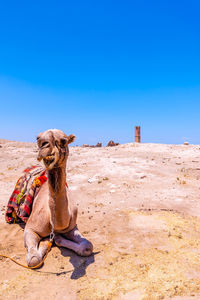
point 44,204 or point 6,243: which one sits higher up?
point 44,204

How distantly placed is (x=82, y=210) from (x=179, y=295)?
4.36m

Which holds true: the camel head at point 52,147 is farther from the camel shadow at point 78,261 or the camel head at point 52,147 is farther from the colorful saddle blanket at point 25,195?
the colorful saddle blanket at point 25,195

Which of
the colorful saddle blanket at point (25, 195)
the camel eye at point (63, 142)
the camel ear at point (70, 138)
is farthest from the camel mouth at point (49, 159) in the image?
the colorful saddle blanket at point (25, 195)

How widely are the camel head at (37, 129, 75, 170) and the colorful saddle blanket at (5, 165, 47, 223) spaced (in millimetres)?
2476

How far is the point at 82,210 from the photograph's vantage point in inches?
284

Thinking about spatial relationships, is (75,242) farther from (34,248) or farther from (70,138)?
(70,138)

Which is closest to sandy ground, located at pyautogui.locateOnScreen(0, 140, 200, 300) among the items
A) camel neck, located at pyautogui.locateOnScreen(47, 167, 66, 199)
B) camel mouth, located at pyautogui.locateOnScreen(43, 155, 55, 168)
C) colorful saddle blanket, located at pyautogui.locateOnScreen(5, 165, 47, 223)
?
colorful saddle blanket, located at pyautogui.locateOnScreen(5, 165, 47, 223)

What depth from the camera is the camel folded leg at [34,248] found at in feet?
12.9

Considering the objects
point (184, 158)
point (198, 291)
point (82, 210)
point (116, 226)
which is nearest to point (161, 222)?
point (116, 226)

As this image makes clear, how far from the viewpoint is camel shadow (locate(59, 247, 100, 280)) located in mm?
3798

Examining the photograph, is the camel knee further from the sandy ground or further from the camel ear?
the camel ear

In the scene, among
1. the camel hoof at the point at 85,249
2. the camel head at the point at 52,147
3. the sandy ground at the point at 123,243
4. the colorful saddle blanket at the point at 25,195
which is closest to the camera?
the camel head at the point at 52,147

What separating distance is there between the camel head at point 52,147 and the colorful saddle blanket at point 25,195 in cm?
248

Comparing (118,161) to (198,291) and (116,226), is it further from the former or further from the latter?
(198,291)
